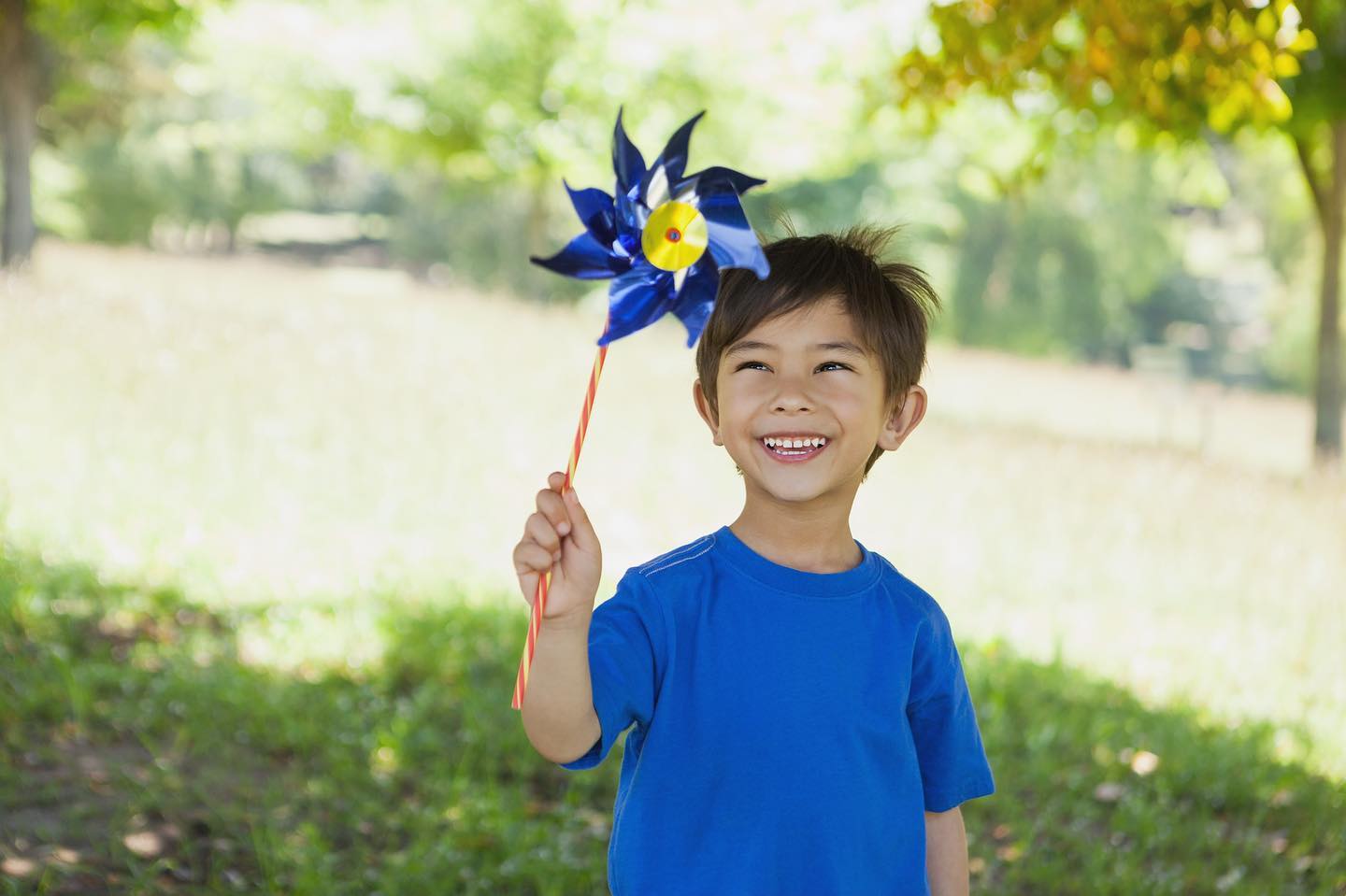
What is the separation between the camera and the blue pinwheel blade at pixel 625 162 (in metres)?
1.67

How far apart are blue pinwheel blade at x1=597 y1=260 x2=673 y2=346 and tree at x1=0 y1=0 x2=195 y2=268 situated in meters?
8.50

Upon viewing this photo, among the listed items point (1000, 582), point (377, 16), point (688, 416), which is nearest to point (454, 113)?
point (377, 16)

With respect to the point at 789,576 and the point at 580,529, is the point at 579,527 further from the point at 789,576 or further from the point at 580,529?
the point at 789,576

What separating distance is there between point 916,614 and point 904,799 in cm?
24

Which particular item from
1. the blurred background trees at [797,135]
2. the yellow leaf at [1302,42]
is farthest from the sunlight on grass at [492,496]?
the yellow leaf at [1302,42]

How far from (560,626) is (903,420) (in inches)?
24.8

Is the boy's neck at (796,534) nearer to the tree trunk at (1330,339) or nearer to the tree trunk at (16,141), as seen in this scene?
the tree trunk at (1330,339)

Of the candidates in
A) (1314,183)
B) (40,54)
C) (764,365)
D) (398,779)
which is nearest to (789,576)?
(764,365)

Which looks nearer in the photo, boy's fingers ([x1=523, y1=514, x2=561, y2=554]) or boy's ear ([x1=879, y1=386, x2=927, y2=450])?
boy's fingers ([x1=523, y1=514, x2=561, y2=554])

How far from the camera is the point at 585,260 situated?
1709mm

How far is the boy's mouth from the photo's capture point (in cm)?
178

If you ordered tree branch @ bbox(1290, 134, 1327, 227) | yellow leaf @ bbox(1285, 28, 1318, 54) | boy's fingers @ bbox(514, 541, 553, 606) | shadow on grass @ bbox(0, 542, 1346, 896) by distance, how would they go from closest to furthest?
1. boy's fingers @ bbox(514, 541, 553, 606)
2. shadow on grass @ bbox(0, 542, 1346, 896)
3. yellow leaf @ bbox(1285, 28, 1318, 54)
4. tree branch @ bbox(1290, 134, 1327, 227)

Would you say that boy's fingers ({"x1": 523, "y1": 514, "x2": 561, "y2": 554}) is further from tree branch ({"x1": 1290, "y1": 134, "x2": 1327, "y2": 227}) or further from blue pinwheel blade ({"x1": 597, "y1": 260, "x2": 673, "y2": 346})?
tree branch ({"x1": 1290, "y1": 134, "x2": 1327, "y2": 227})

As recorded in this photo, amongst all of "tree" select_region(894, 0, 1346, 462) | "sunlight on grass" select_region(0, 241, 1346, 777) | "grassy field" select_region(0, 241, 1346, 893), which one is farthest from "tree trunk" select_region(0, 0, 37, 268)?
"tree" select_region(894, 0, 1346, 462)
